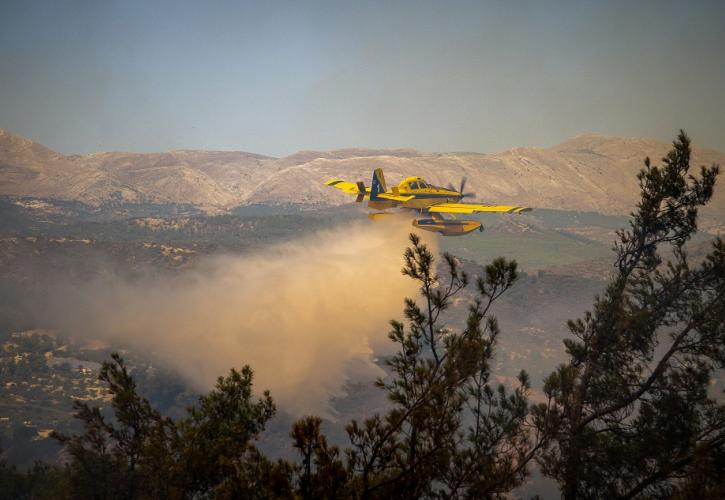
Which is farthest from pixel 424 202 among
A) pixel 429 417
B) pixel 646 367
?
pixel 429 417

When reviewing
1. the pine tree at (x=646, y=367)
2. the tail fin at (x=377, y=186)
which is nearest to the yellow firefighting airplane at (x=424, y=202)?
the tail fin at (x=377, y=186)

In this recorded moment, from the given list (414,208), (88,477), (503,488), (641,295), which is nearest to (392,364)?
(503,488)

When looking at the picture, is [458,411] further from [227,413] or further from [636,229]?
[636,229]

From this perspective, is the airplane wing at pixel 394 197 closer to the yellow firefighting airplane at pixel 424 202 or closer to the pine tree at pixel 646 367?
the yellow firefighting airplane at pixel 424 202

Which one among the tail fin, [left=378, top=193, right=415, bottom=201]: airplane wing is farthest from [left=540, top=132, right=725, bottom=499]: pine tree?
the tail fin

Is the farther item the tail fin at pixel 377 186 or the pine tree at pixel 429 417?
the tail fin at pixel 377 186

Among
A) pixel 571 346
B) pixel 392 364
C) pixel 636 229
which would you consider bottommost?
pixel 571 346

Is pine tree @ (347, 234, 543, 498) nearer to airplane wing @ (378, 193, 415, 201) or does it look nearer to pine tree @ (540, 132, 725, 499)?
pine tree @ (540, 132, 725, 499)

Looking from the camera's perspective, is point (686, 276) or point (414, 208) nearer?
point (686, 276)

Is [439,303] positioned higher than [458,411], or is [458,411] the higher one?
[439,303]

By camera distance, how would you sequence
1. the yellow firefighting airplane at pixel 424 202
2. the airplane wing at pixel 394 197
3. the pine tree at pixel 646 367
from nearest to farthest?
the pine tree at pixel 646 367 → the yellow firefighting airplane at pixel 424 202 → the airplane wing at pixel 394 197

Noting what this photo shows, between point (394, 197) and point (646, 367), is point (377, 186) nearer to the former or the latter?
point (394, 197)
